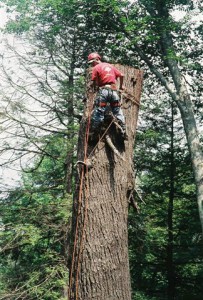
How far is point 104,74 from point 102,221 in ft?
5.33

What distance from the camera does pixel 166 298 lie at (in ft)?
39.3

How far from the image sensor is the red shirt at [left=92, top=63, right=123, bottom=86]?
337 cm

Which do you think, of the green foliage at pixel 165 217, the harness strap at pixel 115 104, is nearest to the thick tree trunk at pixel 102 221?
the harness strap at pixel 115 104

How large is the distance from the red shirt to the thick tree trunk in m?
0.40

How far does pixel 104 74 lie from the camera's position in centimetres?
338

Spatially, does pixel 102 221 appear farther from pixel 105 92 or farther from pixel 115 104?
pixel 105 92

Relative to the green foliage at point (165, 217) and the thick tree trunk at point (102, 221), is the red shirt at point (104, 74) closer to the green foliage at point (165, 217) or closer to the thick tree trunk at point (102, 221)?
the thick tree trunk at point (102, 221)

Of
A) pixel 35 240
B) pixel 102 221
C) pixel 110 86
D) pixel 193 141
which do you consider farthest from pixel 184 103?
pixel 102 221

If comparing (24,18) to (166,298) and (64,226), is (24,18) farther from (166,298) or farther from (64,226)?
(166,298)

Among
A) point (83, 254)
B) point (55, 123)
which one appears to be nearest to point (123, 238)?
point (83, 254)

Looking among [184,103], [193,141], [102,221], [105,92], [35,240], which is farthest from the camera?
[184,103]

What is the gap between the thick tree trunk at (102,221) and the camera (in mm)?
2578

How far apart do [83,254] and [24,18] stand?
10.6 m

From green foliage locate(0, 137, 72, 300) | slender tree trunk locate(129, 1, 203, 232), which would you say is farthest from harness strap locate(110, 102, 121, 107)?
slender tree trunk locate(129, 1, 203, 232)
